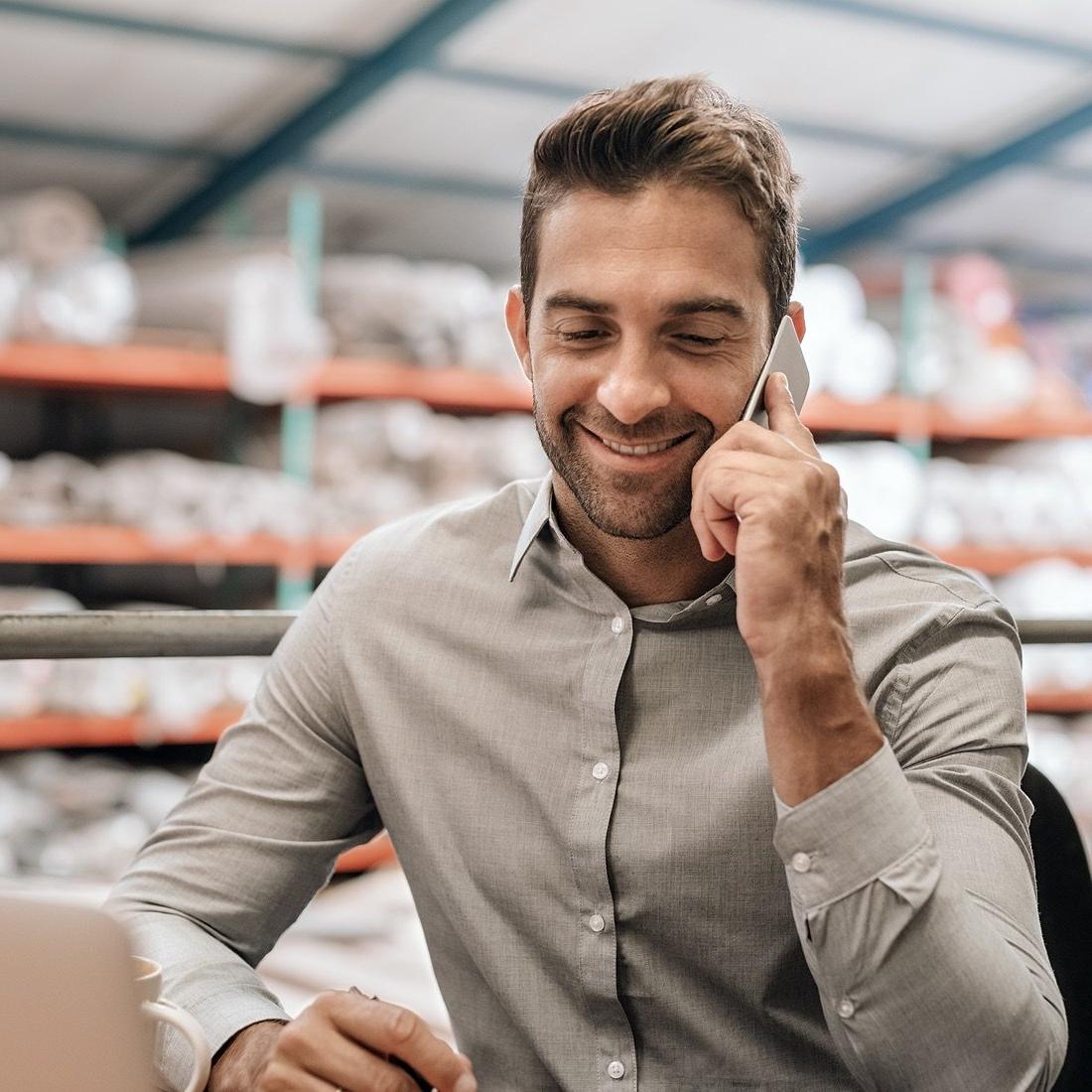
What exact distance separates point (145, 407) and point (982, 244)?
15.1ft

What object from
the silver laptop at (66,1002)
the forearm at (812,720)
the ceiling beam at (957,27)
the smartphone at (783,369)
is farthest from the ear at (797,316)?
the ceiling beam at (957,27)

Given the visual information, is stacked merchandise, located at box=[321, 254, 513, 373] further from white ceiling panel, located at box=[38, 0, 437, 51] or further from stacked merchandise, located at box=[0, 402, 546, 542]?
white ceiling panel, located at box=[38, 0, 437, 51]

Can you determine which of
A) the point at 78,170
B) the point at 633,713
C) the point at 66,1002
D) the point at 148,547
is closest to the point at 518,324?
the point at 633,713

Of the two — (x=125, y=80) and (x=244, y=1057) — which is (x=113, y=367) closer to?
(x=125, y=80)

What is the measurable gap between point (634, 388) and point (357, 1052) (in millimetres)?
618

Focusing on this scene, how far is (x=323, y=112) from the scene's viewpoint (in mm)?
5516

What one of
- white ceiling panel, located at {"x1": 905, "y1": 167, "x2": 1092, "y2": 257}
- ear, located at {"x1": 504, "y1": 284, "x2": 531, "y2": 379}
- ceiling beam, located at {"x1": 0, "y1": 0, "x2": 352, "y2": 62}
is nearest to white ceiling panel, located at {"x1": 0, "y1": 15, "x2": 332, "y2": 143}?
ceiling beam, located at {"x1": 0, "y1": 0, "x2": 352, "y2": 62}

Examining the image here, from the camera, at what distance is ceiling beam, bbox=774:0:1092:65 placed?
16.3 ft

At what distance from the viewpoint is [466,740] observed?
52.4 inches

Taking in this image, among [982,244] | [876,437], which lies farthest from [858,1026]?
[982,244]

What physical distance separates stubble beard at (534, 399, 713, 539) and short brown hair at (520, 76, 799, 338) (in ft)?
0.54

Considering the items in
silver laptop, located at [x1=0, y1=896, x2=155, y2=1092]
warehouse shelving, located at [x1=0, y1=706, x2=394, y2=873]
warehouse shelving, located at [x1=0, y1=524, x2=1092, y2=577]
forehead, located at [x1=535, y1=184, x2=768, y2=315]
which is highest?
forehead, located at [x1=535, y1=184, x2=768, y2=315]

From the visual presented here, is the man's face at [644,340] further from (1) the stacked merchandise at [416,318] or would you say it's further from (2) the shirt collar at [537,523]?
(1) the stacked merchandise at [416,318]

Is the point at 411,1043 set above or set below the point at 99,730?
above
